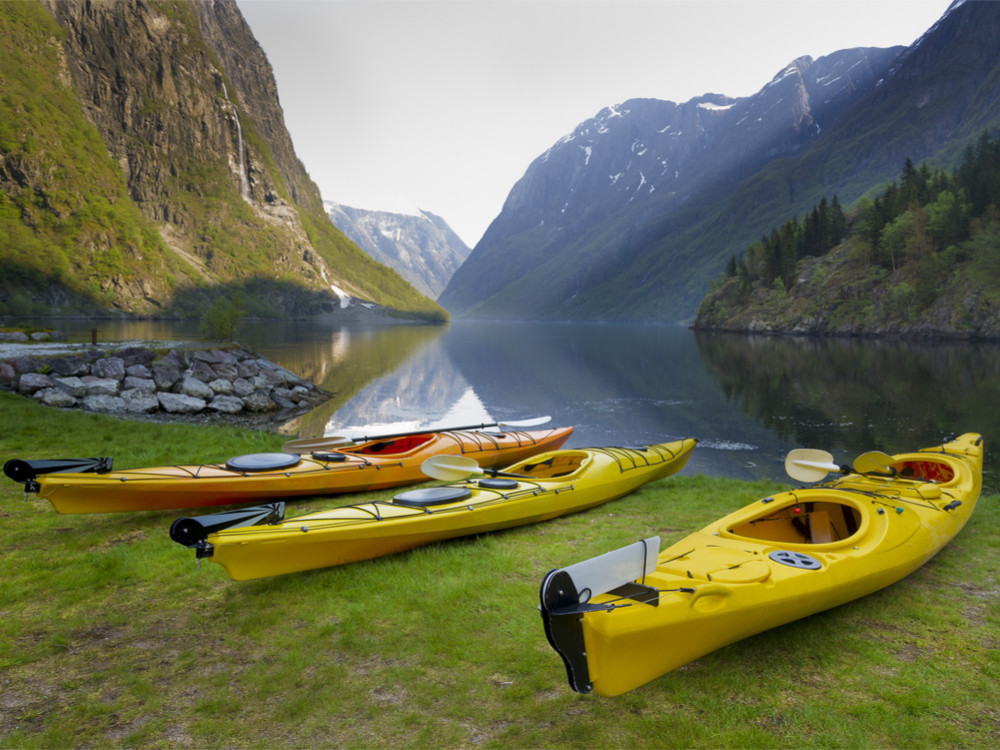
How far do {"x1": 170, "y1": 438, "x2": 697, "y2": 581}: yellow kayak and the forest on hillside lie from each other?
176 feet

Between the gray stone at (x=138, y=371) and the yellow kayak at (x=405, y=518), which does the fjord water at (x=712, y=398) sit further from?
the gray stone at (x=138, y=371)

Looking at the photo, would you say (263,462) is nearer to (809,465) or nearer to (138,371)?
(809,465)

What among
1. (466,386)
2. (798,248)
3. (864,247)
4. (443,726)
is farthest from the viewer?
(798,248)

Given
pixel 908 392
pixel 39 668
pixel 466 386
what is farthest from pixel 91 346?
pixel 908 392

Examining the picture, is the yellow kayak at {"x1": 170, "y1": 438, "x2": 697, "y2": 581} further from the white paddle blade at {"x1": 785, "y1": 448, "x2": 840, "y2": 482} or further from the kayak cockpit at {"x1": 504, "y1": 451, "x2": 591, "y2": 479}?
the white paddle blade at {"x1": 785, "y1": 448, "x2": 840, "y2": 482}

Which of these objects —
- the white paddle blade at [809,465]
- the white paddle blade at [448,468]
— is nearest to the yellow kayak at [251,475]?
the white paddle blade at [448,468]

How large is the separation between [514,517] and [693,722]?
12.1 ft

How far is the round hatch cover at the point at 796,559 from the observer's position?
4.03 m

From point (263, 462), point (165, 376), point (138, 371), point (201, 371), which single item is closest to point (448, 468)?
point (263, 462)

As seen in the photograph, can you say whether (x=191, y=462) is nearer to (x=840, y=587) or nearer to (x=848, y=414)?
(x=840, y=587)

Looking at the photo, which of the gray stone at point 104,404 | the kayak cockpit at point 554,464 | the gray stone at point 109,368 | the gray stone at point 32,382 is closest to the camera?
the kayak cockpit at point 554,464

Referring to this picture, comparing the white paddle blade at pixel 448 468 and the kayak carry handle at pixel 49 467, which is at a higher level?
the white paddle blade at pixel 448 468

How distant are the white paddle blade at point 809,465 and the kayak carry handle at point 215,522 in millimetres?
6136

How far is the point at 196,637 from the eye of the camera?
4.19m
